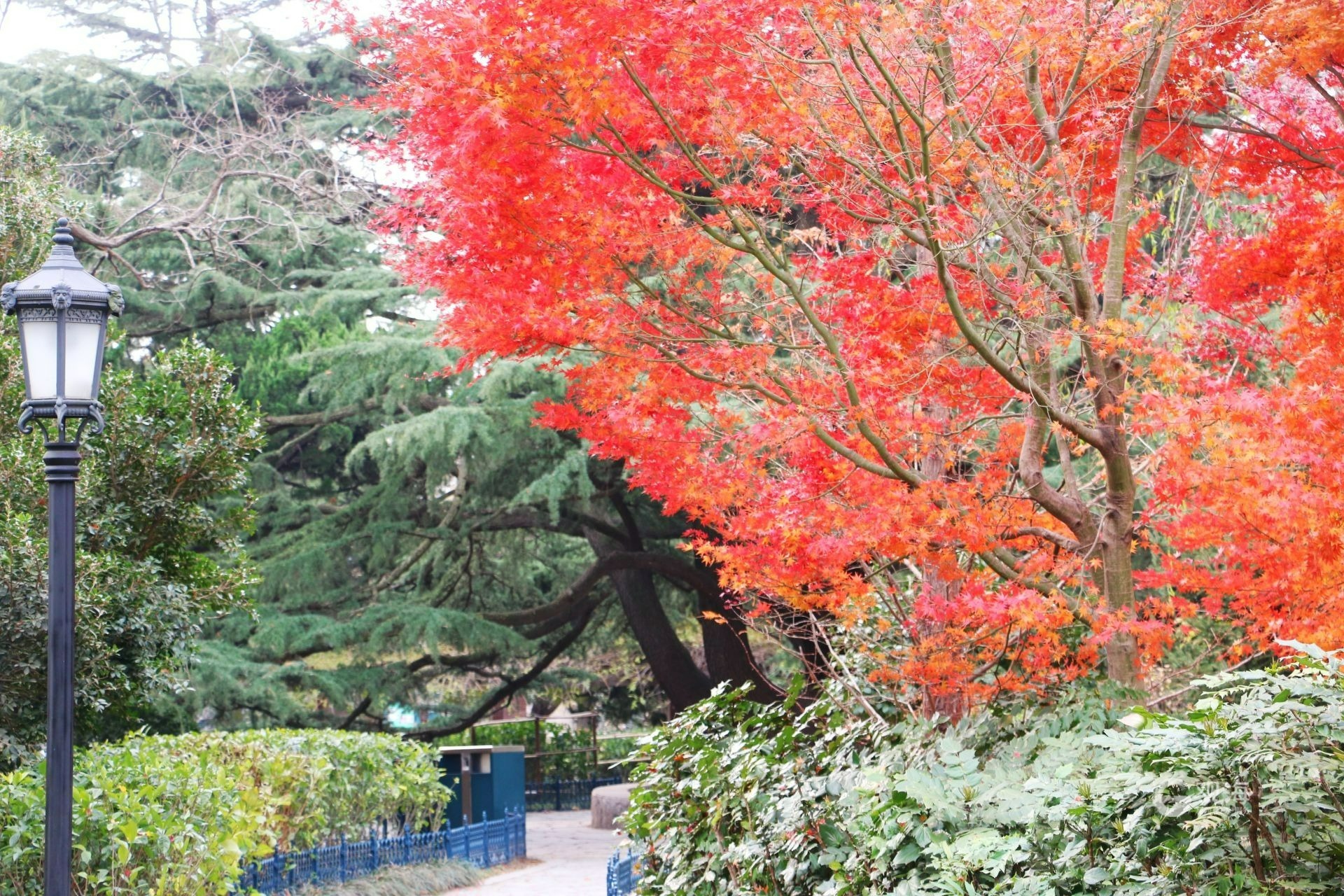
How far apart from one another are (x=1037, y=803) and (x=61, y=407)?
12.9ft

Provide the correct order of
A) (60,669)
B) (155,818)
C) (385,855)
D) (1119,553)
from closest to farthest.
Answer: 1. (60,669)
2. (1119,553)
3. (155,818)
4. (385,855)

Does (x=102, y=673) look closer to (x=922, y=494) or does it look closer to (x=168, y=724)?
(x=922, y=494)

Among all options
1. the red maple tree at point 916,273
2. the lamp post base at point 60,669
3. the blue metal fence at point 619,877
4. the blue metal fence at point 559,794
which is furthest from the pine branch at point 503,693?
the lamp post base at point 60,669

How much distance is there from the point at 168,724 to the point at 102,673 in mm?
7246

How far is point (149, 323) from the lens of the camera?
18.0m

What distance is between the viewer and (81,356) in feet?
15.6

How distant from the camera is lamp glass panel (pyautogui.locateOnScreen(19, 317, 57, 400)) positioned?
15.5ft

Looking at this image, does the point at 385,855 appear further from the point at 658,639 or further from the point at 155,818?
the point at 658,639

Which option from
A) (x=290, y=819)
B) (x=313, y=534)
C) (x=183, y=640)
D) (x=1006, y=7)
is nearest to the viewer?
(x=1006, y=7)

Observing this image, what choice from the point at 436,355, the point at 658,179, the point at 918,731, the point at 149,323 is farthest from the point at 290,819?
the point at 149,323

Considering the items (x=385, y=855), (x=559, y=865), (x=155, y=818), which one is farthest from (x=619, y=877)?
(x=559, y=865)

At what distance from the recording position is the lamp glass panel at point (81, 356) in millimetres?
4738

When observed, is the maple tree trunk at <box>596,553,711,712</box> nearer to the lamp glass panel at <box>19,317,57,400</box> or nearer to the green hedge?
the green hedge

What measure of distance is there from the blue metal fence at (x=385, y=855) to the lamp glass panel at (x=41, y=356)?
183 inches
